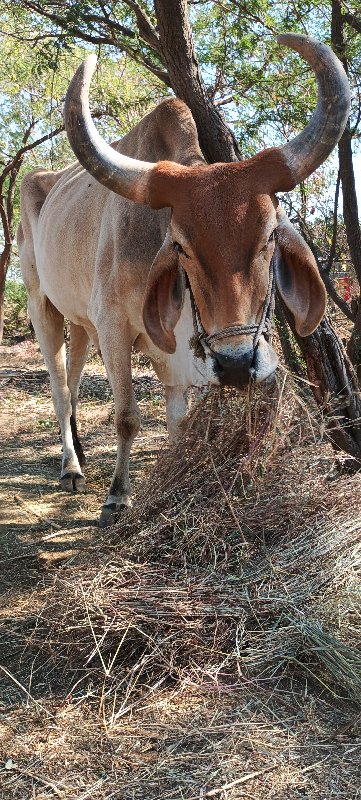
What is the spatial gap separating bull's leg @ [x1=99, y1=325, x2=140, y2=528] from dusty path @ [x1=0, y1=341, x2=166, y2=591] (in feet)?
0.58

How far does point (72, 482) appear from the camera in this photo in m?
5.90

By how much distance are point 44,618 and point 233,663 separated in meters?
0.74

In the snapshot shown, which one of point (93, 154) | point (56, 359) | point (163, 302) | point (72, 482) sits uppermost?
point (93, 154)

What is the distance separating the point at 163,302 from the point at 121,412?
110cm

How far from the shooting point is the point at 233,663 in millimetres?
2848

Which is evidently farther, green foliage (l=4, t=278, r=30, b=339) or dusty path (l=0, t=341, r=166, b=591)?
green foliage (l=4, t=278, r=30, b=339)

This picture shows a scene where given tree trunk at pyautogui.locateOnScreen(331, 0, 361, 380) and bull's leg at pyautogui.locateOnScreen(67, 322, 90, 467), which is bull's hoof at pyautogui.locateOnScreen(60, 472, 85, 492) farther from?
tree trunk at pyautogui.locateOnScreen(331, 0, 361, 380)

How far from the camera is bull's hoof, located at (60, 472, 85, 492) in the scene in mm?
5859

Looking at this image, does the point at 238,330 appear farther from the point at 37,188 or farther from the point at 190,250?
the point at 37,188

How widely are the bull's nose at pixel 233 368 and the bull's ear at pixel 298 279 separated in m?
0.51

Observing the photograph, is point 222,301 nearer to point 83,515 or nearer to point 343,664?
point 343,664

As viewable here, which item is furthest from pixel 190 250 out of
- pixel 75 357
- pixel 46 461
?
pixel 46 461

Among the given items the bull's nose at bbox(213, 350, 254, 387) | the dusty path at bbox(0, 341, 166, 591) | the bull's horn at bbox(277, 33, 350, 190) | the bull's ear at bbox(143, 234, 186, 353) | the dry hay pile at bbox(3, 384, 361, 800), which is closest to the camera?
the dry hay pile at bbox(3, 384, 361, 800)

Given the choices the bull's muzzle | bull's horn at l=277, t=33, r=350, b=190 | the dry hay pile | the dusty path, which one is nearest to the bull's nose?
the bull's muzzle
